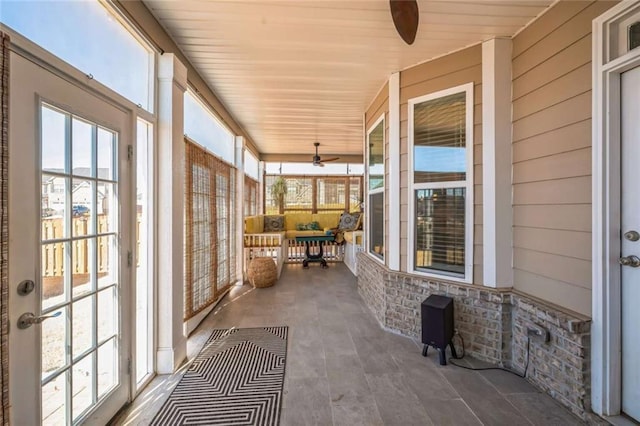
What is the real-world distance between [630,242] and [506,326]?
3.67 ft

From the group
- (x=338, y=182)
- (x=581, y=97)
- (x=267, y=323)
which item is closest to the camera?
(x=581, y=97)

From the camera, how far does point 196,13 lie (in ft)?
6.97

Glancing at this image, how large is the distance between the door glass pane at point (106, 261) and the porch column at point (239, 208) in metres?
3.11

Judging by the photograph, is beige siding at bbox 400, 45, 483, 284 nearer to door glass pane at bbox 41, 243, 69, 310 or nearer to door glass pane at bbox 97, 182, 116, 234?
door glass pane at bbox 97, 182, 116, 234

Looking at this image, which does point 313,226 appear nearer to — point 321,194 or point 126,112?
point 321,194

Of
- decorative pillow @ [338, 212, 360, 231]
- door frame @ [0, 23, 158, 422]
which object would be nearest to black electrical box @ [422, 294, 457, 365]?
door frame @ [0, 23, 158, 422]

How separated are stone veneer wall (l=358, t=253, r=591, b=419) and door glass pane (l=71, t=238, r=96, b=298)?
2578 millimetres

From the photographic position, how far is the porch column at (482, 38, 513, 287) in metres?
2.48

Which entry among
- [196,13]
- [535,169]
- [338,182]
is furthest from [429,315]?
[338,182]

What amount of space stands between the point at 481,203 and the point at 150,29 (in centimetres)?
302

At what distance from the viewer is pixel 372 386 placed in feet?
7.12

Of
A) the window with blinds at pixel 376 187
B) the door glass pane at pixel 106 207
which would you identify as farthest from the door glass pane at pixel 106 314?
the window with blinds at pixel 376 187

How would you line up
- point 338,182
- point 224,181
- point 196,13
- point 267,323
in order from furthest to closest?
point 338,182, point 224,181, point 267,323, point 196,13

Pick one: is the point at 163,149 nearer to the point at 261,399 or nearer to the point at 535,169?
the point at 261,399
